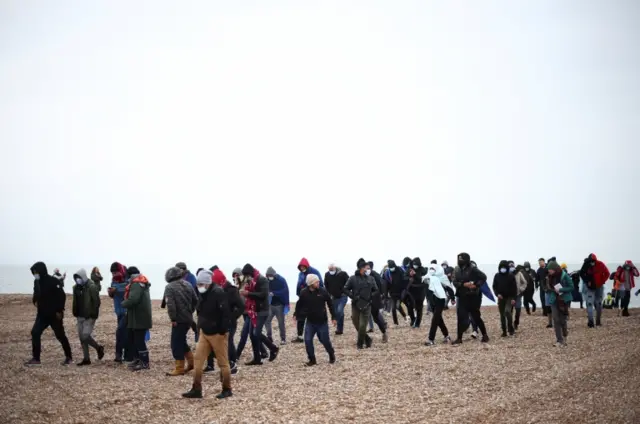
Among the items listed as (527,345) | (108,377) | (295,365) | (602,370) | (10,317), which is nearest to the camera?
(602,370)

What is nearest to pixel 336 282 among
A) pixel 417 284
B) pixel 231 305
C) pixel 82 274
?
pixel 417 284

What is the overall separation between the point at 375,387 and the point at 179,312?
4.20 m

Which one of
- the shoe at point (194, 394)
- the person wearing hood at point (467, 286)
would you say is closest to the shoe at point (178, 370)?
the shoe at point (194, 394)

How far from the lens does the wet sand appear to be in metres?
9.17

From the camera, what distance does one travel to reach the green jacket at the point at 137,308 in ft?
42.9

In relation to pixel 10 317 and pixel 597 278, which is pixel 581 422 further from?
pixel 10 317

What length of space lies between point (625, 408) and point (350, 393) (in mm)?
4368

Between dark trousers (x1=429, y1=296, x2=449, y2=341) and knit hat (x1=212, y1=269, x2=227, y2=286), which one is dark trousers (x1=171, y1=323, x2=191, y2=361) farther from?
dark trousers (x1=429, y1=296, x2=449, y2=341)

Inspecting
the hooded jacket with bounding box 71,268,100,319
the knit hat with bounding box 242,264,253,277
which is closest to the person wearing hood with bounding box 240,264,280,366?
the knit hat with bounding box 242,264,253,277

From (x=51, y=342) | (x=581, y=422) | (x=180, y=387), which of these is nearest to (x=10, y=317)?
(x=51, y=342)

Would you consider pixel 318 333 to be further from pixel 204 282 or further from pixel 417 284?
pixel 417 284

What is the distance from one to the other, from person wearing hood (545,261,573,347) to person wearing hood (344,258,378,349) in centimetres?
457

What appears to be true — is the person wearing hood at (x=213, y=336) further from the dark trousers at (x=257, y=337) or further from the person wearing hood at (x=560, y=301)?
the person wearing hood at (x=560, y=301)

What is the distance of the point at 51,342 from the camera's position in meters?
19.0
